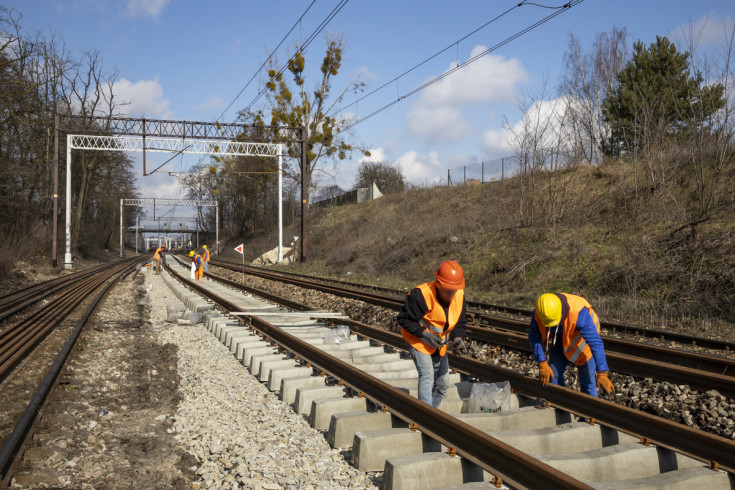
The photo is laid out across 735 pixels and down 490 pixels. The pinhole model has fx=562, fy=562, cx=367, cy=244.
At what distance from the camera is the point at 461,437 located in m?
4.20

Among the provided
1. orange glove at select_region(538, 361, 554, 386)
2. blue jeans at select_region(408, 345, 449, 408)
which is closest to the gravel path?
blue jeans at select_region(408, 345, 449, 408)

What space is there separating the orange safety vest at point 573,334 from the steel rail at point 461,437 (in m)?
1.48

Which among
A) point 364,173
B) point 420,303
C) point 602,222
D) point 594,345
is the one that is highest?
A: point 364,173

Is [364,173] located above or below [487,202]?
above

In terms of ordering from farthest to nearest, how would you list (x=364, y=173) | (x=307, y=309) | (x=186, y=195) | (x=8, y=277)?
(x=186, y=195)
(x=364, y=173)
(x=8, y=277)
(x=307, y=309)

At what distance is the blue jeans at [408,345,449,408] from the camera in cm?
513

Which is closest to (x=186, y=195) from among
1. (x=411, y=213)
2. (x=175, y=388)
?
(x=411, y=213)

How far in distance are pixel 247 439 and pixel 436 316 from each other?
2.04 m

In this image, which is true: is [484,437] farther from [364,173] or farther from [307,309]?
[364,173]

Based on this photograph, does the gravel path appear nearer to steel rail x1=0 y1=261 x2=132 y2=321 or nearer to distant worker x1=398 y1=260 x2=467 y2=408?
distant worker x1=398 y1=260 x2=467 y2=408

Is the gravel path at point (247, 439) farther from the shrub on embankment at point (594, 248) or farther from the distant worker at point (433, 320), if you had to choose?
the shrub on embankment at point (594, 248)

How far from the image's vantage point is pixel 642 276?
1377 centimetres

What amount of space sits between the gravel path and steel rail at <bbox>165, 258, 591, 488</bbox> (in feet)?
2.18

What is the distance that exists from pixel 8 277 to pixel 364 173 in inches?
1696
